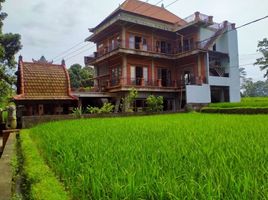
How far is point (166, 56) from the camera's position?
23516mm

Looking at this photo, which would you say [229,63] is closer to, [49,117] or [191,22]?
[191,22]

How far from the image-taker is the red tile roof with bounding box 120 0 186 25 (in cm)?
2312

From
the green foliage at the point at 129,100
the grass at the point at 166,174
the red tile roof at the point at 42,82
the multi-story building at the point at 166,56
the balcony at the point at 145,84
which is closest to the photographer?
the grass at the point at 166,174

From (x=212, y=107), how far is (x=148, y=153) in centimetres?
1644

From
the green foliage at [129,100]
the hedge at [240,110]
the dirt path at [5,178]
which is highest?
the green foliage at [129,100]

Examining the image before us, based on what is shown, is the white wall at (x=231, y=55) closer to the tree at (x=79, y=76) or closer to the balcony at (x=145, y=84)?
the balcony at (x=145, y=84)

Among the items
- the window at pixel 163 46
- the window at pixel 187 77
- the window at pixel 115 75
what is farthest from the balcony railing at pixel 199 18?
the window at pixel 115 75

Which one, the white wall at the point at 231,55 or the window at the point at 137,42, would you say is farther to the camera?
the white wall at the point at 231,55

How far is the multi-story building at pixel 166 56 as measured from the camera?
71.4 feet

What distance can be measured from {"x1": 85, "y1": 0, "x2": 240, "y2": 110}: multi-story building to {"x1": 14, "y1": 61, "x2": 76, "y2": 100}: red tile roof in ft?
15.5

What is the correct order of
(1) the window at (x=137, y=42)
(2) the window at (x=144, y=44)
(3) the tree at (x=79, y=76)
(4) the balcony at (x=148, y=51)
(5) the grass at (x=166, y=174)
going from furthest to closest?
1. (3) the tree at (x=79, y=76)
2. (2) the window at (x=144, y=44)
3. (1) the window at (x=137, y=42)
4. (4) the balcony at (x=148, y=51)
5. (5) the grass at (x=166, y=174)

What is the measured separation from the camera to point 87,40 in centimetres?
2645

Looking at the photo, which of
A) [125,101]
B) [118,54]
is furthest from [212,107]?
[118,54]

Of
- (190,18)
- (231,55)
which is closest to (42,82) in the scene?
(190,18)
